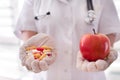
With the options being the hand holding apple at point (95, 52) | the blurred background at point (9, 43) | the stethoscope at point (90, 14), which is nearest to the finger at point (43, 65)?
the hand holding apple at point (95, 52)

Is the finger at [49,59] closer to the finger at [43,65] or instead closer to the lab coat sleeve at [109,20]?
the finger at [43,65]

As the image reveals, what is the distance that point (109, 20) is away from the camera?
1.13m

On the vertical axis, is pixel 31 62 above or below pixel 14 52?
above

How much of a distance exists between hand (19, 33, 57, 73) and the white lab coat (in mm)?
111

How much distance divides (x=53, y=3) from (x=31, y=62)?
0.34 metres

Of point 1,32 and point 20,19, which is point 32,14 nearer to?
point 20,19

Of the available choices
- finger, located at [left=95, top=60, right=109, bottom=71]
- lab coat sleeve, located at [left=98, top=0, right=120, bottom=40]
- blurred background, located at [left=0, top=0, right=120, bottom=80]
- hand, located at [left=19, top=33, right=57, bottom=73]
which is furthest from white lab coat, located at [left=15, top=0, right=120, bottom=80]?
blurred background, located at [left=0, top=0, right=120, bottom=80]

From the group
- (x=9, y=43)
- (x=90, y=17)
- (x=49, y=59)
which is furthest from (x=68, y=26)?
(x=9, y=43)

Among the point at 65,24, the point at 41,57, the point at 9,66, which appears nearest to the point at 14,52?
the point at 9,66

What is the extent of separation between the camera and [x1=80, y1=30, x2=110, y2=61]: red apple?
89 centimetres

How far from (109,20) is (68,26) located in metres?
0.18

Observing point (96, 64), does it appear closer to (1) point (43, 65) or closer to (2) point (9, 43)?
(1) point (43, 65)

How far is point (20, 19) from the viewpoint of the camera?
1193 millimetres

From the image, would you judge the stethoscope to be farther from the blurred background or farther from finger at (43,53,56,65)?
the blurred background
